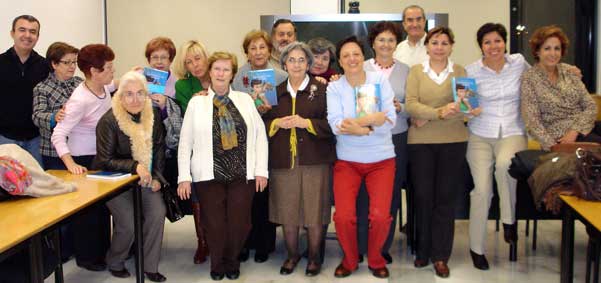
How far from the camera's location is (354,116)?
3631 millimetres

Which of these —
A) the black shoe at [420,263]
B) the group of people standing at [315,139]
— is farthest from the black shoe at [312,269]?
the black shoe at [420,263]

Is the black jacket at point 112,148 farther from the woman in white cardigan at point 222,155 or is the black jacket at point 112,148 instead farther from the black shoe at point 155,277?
the black shoe at point 155,277

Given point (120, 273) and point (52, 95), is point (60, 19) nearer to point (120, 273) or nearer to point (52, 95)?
point (52, 95)

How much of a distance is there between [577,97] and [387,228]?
1.56 meters

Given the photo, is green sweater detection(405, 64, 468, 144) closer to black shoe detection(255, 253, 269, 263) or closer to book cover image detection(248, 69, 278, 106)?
book cover image detection(248, 69, 278, 106)

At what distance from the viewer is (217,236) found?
12.3ft

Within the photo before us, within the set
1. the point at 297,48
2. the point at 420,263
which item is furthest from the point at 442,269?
the point at 297,48

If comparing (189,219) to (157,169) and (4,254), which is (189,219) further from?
(4,254)

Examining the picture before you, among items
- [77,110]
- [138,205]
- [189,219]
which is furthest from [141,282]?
[189,219]

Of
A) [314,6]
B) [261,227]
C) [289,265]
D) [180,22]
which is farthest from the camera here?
[180,22]

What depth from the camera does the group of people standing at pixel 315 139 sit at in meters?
3.64

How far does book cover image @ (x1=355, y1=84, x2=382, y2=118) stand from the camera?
11.6 feet

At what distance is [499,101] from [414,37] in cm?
99

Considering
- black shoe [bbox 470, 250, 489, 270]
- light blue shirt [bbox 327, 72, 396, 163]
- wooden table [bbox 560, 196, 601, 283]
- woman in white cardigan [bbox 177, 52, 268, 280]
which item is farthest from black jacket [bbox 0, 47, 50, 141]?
wooden table [bbox 560, 196, 601, 283]
